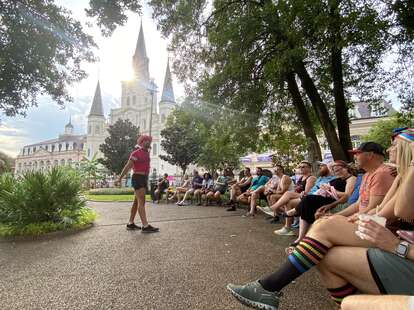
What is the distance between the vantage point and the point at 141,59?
82.1 metres

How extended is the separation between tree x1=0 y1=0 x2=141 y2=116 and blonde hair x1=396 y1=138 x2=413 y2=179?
9.17 m

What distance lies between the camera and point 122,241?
460 centimetres

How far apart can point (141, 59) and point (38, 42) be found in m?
78.2

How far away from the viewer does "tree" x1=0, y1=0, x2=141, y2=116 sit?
8.85m

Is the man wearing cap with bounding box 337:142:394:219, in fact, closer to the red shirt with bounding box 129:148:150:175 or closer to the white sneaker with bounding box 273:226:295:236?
the white sneaker with bounding box 273:226:295:236

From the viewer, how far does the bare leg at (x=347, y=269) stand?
1488 mm

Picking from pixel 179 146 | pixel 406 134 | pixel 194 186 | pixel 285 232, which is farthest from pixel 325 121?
pixel 179 146

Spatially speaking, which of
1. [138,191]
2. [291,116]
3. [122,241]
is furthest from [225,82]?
[122,241]

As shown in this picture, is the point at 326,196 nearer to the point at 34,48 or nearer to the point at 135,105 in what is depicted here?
the point at 34,48

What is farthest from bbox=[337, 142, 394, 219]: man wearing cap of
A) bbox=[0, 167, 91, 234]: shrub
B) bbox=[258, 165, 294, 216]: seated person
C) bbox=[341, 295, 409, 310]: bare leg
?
bbox=[0, 167, 91, 234]: shrub

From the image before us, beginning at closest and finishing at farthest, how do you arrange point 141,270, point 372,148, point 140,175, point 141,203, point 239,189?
point 372,148
point 141,270
point 141,203
point 140,175
point 239,189

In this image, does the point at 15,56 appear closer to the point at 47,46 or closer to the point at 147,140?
the point at 47,46

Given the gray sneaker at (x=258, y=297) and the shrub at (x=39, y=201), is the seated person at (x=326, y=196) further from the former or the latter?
the shrub at (x=39, y=201)

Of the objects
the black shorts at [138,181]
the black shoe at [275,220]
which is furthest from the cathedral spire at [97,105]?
the black shoe at [275,220]
